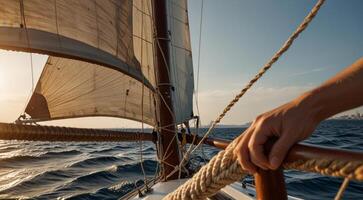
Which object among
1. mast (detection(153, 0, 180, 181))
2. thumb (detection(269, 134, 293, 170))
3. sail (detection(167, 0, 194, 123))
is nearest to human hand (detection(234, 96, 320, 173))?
thumb (detection(269, 134, 293, 170))

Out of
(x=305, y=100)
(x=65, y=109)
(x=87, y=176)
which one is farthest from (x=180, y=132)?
(x=87, y=176)

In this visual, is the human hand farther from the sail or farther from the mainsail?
the sail

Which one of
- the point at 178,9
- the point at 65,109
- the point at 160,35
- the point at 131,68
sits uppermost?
the point at 178,9

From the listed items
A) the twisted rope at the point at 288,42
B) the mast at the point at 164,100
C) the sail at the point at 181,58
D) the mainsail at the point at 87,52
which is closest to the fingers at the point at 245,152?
the twisted rope at the point at 288,42

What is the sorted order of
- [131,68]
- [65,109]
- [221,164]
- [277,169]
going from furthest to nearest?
[65,109] < [131,68] < [221,164] < [277,169]

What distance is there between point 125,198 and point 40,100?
1.79 metres

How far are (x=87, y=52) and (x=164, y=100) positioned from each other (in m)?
1.63

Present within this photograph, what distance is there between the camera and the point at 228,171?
3.72 feet

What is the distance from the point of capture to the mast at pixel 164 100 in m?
4.71

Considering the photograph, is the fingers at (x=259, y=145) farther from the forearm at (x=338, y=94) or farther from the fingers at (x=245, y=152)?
the forearm at (x=338, y=94)

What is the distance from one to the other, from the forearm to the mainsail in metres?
2.79

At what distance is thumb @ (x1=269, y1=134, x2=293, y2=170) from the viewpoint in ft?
2.99

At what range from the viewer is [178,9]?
7246 mm

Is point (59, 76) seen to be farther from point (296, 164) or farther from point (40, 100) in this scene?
point (296, 164)
